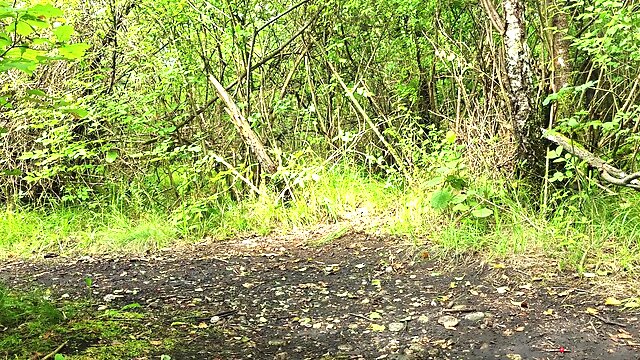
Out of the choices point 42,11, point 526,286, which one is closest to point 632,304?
point 526,286

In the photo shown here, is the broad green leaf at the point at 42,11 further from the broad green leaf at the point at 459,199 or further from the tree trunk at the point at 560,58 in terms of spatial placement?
the tree trunk at the point at 560,58

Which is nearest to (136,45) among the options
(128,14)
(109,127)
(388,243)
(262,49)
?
(128,14)

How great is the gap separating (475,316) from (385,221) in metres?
1.76

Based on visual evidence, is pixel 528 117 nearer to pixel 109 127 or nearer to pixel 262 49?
pixel 262 49

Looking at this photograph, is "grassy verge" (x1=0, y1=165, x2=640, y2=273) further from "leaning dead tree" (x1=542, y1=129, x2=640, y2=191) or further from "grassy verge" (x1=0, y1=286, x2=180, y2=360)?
"grassy verge" (x1=0, y1=286, x2=180, y2=360)

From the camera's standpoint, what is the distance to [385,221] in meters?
4.50

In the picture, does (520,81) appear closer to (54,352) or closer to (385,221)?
(385,221)

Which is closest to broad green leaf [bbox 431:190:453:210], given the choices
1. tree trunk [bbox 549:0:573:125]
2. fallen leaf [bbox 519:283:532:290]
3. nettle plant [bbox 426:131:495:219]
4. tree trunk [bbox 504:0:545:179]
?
nettle plant [bbox 426:131:495:219]

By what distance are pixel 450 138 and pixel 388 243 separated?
949 millimetres

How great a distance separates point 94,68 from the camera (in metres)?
5.84

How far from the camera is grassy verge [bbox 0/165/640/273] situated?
11.0 feet

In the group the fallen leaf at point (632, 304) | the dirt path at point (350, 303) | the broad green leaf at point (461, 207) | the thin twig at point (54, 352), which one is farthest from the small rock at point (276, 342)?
the fallen leaf at point (632, 304)

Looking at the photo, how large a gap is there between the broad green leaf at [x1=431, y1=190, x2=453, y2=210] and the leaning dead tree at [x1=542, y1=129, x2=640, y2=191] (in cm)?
74

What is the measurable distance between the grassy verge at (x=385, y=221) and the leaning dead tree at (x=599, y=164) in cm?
25
